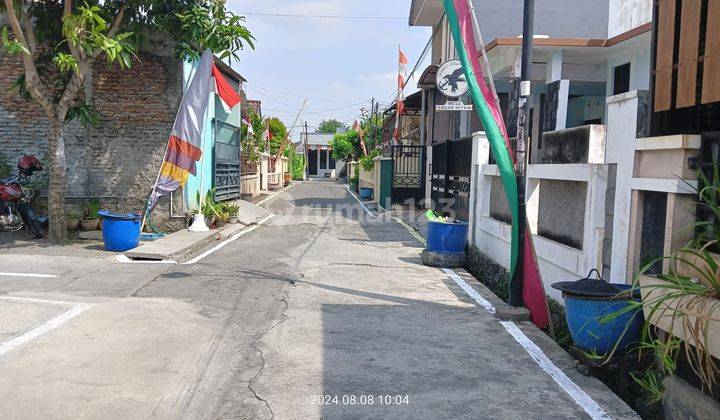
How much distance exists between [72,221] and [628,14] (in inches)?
504

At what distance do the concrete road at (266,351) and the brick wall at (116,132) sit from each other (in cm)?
394

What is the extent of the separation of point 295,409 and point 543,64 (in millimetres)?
11530

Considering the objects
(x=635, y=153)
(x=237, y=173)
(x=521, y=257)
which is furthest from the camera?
(x=237, y=173)

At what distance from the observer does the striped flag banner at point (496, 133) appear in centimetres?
656

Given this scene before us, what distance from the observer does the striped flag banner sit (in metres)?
6.56

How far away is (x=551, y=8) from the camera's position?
16.8 meters

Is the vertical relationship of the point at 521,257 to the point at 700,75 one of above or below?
below

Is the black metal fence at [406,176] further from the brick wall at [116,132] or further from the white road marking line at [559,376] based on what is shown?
the white road marking line at [559,376]

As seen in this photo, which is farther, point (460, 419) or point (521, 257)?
point (521, 257)

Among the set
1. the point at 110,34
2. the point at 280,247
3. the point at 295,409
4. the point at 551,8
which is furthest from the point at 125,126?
the point at 551,8

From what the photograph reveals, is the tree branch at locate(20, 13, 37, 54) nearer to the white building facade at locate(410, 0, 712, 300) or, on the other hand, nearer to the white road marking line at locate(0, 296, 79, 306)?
the white road marking line at locate(0, 296, 79, 306)

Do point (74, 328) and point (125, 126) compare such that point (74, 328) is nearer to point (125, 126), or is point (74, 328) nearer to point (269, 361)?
point (269, 361)

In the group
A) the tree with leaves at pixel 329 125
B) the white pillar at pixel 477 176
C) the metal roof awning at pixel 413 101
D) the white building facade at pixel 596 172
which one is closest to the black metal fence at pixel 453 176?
the white pillar at pixel 477 176

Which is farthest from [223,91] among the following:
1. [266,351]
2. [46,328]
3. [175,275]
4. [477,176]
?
[266,351]
